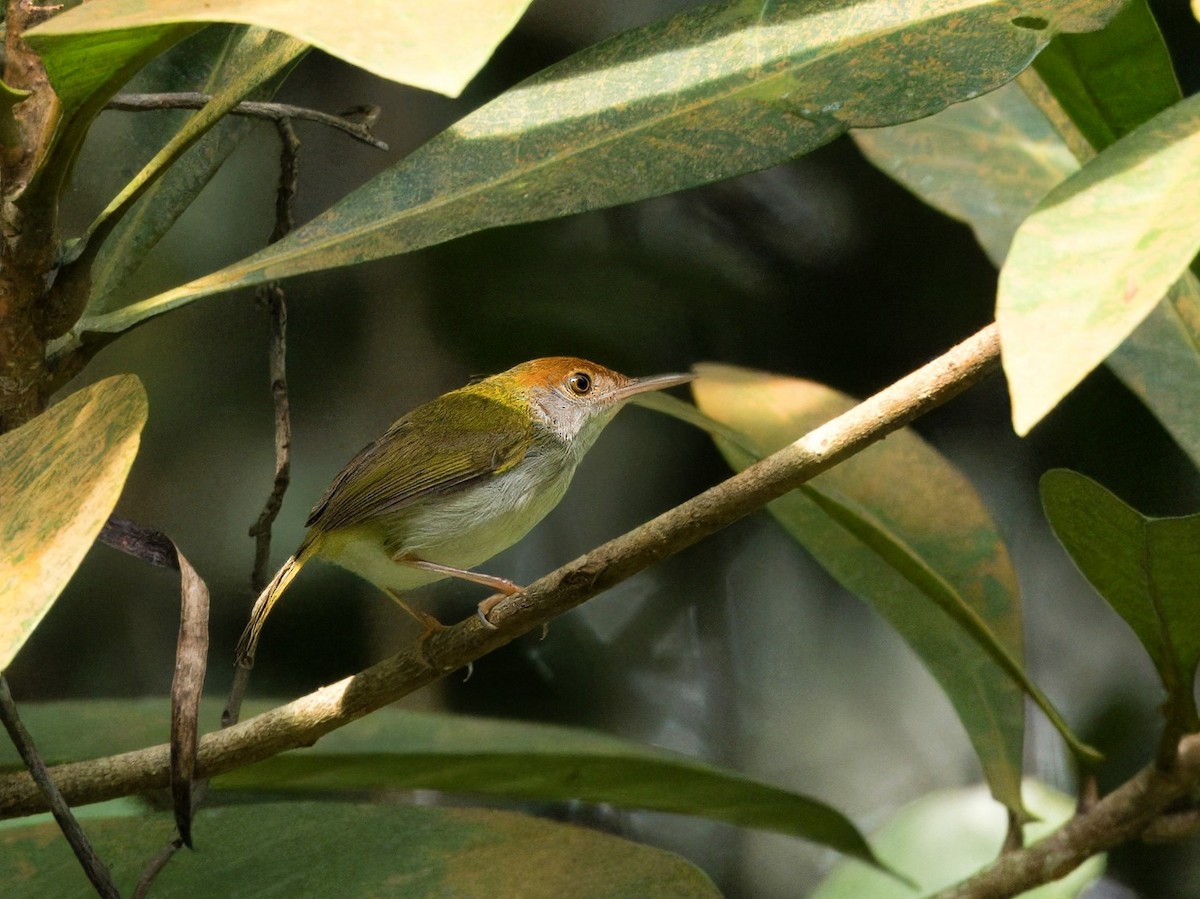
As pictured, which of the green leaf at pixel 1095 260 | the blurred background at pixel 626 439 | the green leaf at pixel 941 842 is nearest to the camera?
the green leaf at pixel 1095 260

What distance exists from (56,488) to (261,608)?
68cm

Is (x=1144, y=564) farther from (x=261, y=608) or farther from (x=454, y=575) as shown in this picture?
(x=261, y=608)

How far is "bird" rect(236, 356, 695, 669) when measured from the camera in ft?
5.84

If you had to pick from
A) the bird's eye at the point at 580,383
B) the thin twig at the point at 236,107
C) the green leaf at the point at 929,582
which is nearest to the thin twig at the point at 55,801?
the thin twig at the point at 236,107

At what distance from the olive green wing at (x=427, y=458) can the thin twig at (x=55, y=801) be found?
0.65 m

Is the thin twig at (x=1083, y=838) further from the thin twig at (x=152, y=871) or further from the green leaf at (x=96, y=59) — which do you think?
the green leaf at (x=96, y=59)

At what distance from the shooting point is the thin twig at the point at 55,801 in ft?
3.55

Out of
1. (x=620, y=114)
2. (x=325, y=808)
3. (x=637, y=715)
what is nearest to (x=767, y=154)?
(x=620, y=114)

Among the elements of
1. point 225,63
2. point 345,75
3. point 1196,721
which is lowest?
point 1196,721

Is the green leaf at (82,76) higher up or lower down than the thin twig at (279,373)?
higher up

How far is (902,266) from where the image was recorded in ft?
9.15

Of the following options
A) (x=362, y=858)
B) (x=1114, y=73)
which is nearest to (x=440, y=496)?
(x=362, y=858)

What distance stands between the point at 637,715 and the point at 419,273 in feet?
4.00

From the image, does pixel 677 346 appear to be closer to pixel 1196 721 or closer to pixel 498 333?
pixel 498 333
